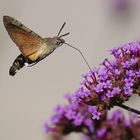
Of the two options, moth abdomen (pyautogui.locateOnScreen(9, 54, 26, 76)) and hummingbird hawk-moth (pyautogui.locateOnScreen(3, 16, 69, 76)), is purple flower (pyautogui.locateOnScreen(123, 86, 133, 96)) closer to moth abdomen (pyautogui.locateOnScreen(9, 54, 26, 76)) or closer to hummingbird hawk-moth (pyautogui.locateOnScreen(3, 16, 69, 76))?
hummingbird hawk-moth (pyautogui.locateOnScreen(3, 16, 69, 76))

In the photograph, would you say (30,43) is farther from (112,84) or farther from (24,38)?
(112,84)

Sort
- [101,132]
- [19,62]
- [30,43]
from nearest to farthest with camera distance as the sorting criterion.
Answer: [101,132], [30,43], [19,62]

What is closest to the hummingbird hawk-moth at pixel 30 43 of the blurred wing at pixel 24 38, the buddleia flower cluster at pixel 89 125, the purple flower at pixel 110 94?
the blurred wing at pixel 24 38

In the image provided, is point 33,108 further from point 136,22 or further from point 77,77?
point 136,22

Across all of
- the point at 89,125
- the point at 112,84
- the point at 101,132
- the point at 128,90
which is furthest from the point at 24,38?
the point at 101,132

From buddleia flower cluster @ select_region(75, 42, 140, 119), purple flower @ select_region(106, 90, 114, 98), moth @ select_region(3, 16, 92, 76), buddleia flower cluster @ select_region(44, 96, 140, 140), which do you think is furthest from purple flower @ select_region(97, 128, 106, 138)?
moth @ select_region(3, 16, 92, 76)

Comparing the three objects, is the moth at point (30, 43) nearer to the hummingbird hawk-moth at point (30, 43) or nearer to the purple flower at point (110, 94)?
the hummingbird hawk-moth at point (30, 43)
